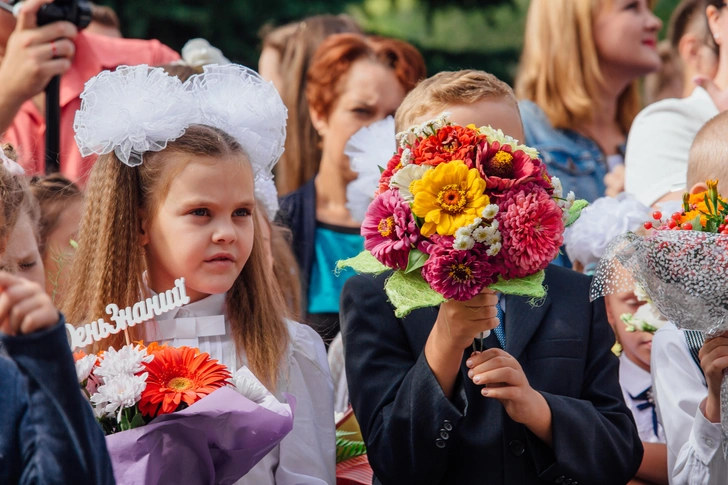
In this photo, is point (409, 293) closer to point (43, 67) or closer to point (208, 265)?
point (208, 265)

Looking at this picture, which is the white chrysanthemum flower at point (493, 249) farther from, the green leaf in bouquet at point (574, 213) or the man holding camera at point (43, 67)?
the man holding camera at point (43, 67)

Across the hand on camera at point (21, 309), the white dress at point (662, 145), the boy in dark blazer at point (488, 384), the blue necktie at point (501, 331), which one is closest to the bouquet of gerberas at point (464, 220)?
the boy in dark blazer at point (488, 384)

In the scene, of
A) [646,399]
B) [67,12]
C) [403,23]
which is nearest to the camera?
[646,399]

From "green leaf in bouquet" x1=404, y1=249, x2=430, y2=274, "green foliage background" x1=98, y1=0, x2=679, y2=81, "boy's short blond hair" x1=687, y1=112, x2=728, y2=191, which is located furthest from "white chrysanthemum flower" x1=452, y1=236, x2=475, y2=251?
"green foliage background" x1=98, y1=0, x2=679, y2=81

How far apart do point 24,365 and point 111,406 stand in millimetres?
449

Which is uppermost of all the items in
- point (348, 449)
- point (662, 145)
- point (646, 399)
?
point (662, 145)

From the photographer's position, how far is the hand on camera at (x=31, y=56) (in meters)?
4.26

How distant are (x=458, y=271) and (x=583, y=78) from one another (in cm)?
306

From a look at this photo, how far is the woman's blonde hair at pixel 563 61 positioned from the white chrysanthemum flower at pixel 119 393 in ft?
10.3

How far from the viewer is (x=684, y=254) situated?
2.64 metres

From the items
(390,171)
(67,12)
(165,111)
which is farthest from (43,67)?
(390,171)

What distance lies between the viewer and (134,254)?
3043 mm

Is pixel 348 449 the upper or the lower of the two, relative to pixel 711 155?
lower

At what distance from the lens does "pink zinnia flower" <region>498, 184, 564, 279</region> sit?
2406mm
